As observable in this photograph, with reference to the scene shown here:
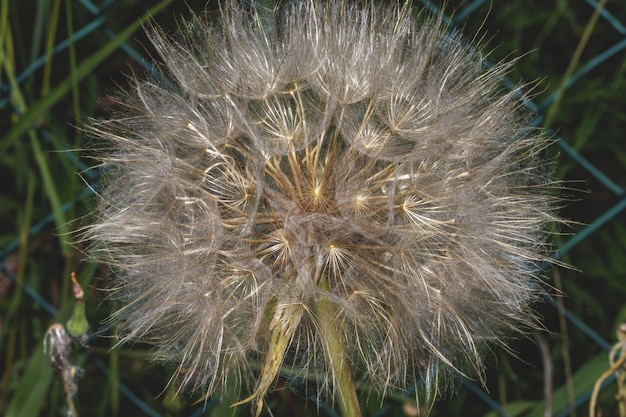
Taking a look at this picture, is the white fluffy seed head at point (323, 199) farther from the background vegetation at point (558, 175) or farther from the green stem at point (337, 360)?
the background vegetation at point (558, 175)

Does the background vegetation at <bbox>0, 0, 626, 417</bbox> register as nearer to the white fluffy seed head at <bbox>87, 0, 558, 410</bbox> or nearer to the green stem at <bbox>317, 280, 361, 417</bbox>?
the white fluffy seed head at <bbox>87, 0, 558, 410</bbox>

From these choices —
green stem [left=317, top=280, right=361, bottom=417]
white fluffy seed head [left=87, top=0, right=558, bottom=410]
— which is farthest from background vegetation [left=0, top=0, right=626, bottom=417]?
green stem [left=317, top=280, right=361, bottom=417]

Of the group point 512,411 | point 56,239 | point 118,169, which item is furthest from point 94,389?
point 118,169

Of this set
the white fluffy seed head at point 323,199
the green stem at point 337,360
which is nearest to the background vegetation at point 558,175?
the white fluffy seed head at point 323,199

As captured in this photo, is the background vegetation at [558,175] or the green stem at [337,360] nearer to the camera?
the green stem at [337,360]

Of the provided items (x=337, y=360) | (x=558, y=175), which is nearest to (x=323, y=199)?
(x=337, y=360)

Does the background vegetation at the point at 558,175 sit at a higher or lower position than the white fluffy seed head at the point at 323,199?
lower
